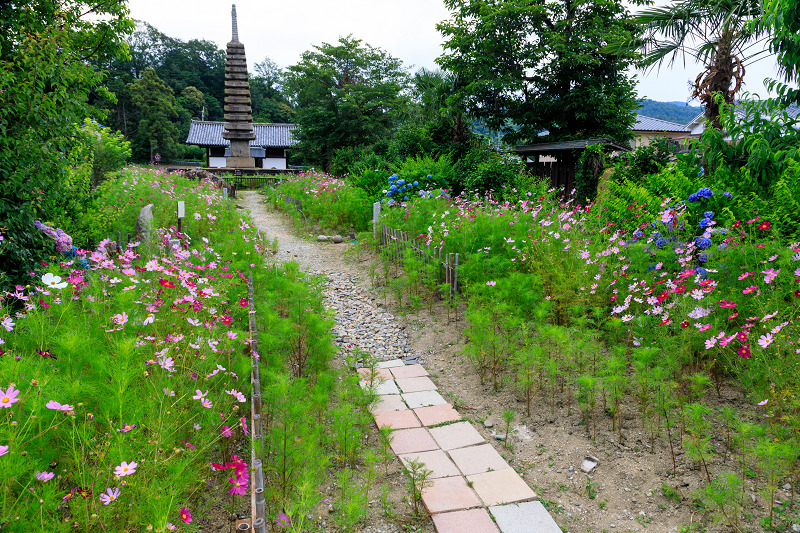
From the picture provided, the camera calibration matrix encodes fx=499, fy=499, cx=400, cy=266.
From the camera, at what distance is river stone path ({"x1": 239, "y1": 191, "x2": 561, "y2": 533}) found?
2.45 m

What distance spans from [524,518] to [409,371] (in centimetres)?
193

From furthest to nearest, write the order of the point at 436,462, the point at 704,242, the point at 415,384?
1. the point at 415,384
2. the point at 704,242
3. the point at 436,462

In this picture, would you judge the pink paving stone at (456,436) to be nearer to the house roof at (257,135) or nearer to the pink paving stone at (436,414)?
the pink paving stone at (436,414)

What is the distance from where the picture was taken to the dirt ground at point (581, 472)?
2.42 metres

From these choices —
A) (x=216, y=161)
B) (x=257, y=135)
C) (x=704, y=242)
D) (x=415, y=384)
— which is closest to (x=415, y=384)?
(x=415, y=384)

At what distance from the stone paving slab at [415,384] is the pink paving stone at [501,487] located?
1171 mm

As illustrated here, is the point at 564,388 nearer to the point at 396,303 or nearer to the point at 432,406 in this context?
the point at 432,406

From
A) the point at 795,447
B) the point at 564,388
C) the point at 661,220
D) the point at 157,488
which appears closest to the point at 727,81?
the point at 661,220

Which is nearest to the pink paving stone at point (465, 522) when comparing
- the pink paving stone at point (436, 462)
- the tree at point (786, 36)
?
the pink paving stone at point (436, 462)

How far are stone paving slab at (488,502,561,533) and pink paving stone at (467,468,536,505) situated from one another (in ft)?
0.17

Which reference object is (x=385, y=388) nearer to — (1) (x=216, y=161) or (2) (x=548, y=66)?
(2) (x=548, y=66)

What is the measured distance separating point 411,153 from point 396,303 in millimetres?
11246

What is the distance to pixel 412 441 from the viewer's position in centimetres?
315

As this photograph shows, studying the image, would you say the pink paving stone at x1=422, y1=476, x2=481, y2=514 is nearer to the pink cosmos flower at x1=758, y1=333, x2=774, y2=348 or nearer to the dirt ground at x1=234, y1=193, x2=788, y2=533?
the dirt ground at x1=234, y1=193, x2=788, y2=533
